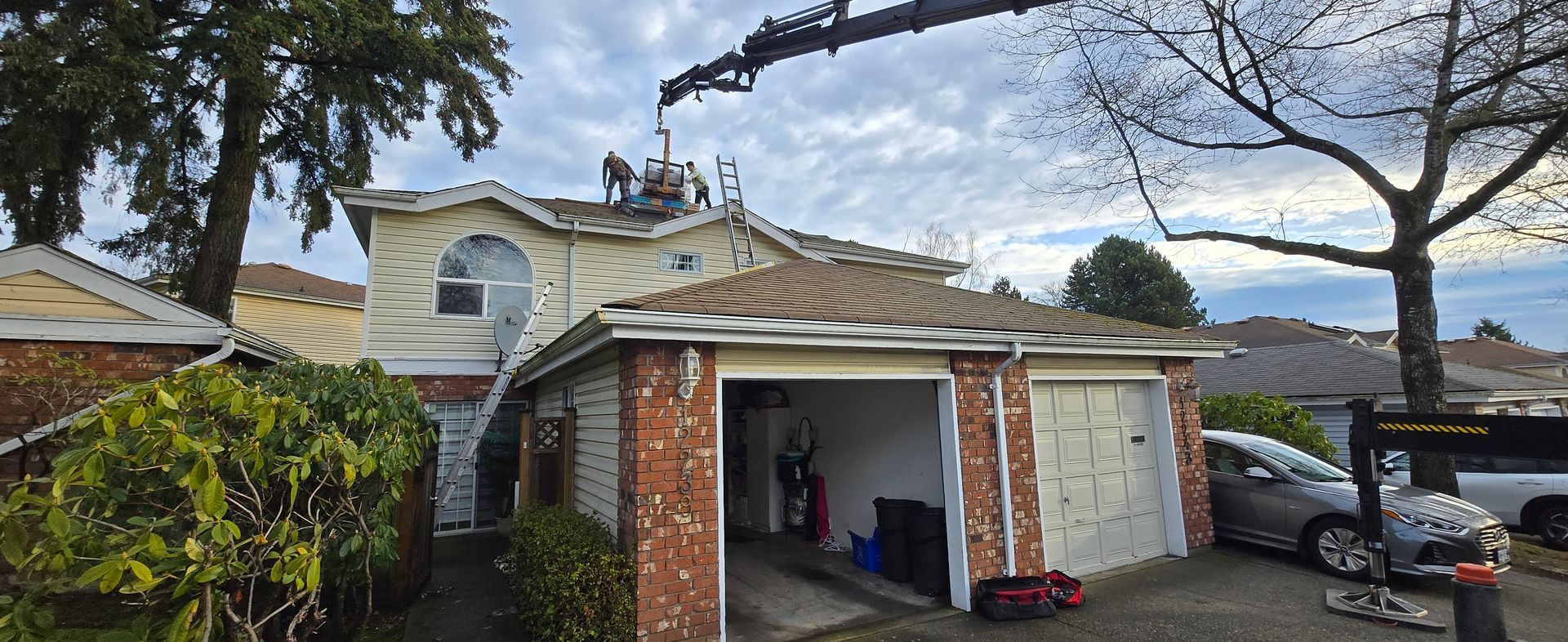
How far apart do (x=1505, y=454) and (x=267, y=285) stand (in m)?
25.3

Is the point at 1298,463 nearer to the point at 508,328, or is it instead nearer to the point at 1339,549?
the point at 1339,549

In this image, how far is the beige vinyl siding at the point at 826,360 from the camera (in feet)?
17.0

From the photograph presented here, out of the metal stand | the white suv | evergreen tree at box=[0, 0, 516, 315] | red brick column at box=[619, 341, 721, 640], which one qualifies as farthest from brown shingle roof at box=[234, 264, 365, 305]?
the white suv

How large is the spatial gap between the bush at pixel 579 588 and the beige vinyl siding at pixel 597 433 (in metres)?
0.45

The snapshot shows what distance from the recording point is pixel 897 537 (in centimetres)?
670

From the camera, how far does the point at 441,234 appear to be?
10523mm

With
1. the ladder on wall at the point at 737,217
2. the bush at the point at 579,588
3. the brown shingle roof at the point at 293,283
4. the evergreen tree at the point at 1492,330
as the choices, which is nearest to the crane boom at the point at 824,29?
the ladder on wall at the point at 737,217

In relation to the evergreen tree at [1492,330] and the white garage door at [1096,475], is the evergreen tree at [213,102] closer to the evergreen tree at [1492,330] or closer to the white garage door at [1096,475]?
the white garage door at [1096,475]

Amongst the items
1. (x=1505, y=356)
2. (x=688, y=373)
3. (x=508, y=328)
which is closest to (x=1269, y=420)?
(x=688, y=373)

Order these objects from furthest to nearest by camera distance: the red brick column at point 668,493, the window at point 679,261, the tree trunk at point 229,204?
the window at point 679,261 → the tree trunk at point 229,204 → the red brick column at point 668,493

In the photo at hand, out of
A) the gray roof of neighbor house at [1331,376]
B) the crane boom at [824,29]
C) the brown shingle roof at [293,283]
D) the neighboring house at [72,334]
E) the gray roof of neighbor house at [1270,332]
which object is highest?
the crane boom at [824,29]

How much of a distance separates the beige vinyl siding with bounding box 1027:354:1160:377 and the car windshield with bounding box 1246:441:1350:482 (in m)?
1.67

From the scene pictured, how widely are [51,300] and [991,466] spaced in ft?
30.6

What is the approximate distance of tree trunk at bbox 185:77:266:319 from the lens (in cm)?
Answer: 1008
